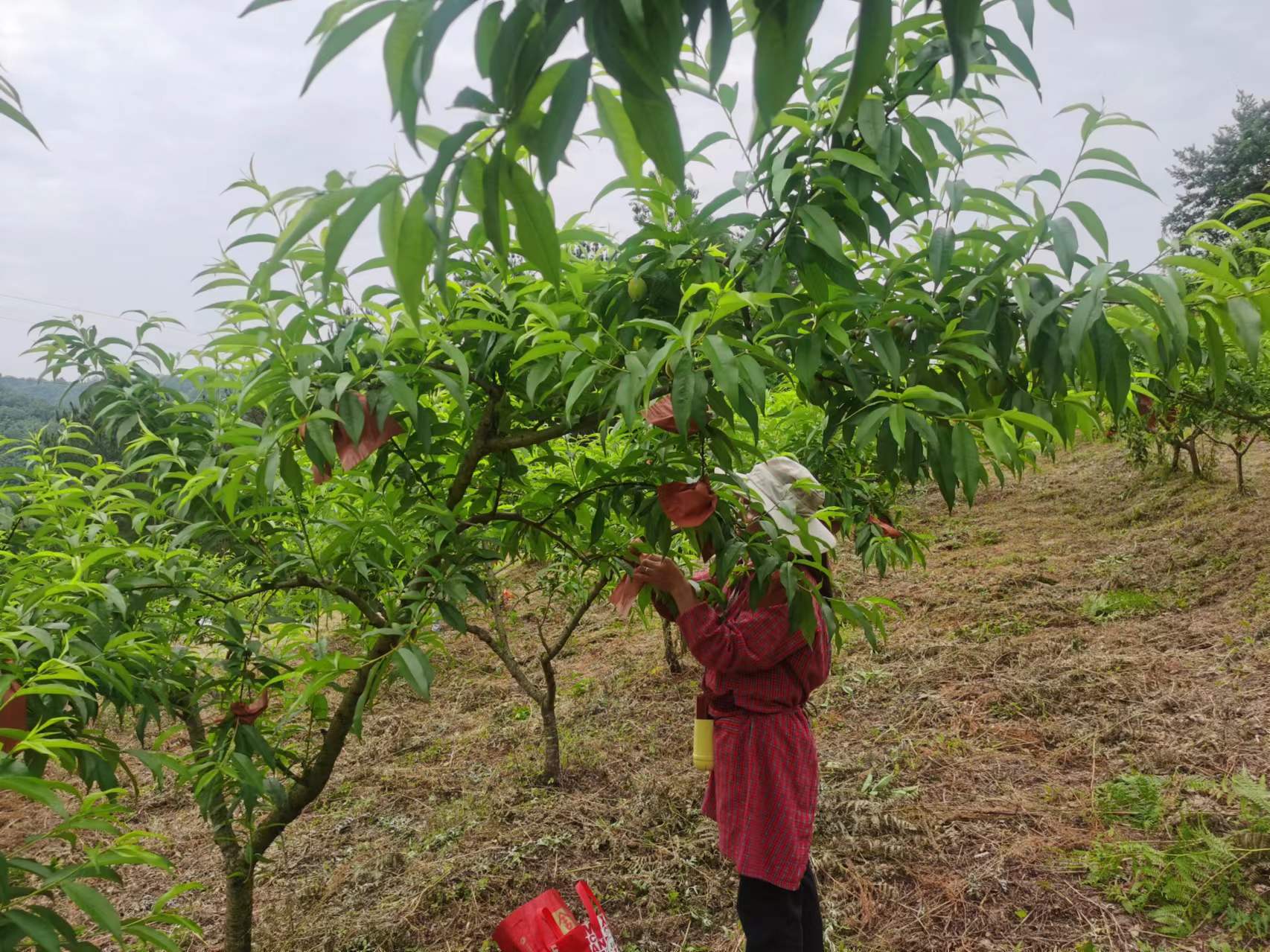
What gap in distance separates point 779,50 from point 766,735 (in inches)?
63.5

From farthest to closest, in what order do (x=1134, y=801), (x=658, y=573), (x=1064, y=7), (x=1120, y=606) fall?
(x=1120, y=606)
(x=1134, y=801)
(x=658, y=573)
(x=1064, y=7)

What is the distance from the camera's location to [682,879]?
244 centimetres

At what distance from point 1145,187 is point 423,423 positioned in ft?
3.22

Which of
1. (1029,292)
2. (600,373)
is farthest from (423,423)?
(1029,292)

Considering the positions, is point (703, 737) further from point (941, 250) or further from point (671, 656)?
point (671, 656)

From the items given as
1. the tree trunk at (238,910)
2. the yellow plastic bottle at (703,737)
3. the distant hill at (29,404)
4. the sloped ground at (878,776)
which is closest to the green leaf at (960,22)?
the distant hill at (29,404)

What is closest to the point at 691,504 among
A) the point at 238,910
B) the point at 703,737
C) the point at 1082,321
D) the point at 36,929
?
the point at 1082,321

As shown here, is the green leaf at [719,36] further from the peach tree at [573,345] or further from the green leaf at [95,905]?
the green leaf at [95,905]

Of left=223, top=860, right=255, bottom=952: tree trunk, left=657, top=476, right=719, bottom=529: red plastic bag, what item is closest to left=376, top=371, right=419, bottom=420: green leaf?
left=657, top=476, right=719, bottom=529: red plastic bag

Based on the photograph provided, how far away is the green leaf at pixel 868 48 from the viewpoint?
1.05 feet

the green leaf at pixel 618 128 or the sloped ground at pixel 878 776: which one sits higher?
the green leaf at pixel 618 128

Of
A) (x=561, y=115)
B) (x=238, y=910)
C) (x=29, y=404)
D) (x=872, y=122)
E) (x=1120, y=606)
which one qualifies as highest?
(x=29, y=404)

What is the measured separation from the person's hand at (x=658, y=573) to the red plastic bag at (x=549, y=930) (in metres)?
0.82

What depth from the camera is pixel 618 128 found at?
418 mm
